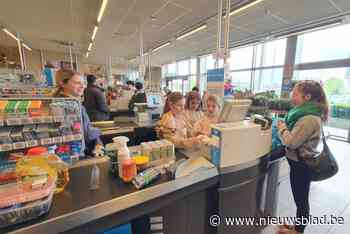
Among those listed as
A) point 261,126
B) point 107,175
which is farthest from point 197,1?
point 107,175

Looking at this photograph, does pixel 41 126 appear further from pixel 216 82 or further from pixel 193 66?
pixel 193 66

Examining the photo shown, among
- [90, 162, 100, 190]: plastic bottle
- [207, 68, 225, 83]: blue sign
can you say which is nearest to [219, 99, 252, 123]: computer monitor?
[90, 162, 100, 190]: plastic bottle

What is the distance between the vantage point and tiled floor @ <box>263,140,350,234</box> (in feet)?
6.68

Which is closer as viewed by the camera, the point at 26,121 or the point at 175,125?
the point at 26,121

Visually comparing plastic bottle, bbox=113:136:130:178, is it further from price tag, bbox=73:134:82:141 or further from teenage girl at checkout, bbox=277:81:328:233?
teenage girl at checkout, bbox=277:81:328:233

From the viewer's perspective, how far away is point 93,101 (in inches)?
135

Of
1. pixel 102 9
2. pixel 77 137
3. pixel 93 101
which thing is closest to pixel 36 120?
pixel 77 137

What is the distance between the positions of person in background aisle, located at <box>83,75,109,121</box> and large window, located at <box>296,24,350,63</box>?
6.60 meters

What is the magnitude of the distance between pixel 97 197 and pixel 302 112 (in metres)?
1.79

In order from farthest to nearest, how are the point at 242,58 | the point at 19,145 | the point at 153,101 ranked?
the point at 242,58
the point at 153,101
the point at 19,145

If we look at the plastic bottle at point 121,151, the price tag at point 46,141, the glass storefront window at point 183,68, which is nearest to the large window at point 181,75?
the glass storefront window at point 183,68

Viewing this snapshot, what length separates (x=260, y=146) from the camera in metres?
1.48

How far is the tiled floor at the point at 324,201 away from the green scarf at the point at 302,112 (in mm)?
663

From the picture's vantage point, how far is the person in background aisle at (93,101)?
3.41 m
